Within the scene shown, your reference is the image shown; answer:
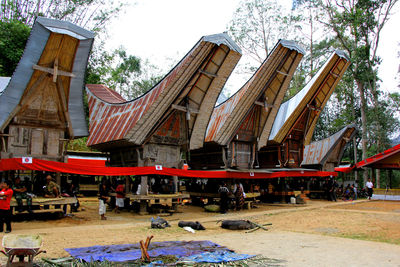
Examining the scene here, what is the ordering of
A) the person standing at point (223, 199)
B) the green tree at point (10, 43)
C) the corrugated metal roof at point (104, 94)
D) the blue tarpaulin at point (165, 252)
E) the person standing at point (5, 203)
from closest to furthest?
the blue tarpaulin at point (165, 252), the person standing at point (5, 203), the person standing at point (223, 199), the corrugated metal roof at point (104, 94), the green tree at point (10, 43)

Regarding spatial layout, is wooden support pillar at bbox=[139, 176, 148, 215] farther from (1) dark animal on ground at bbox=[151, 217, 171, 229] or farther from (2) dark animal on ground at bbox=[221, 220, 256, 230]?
(2) dark animal on ground at bbox=[221, 220, 256, 230]

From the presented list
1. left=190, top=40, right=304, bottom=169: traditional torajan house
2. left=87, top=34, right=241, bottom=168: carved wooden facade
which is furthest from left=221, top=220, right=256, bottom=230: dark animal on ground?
left=190, top=40, right=304, bottom=169: traditional torajan house

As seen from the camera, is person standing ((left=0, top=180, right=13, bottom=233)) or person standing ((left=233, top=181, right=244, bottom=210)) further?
person standing ((left=233, top=181, right=244, bottom=210))

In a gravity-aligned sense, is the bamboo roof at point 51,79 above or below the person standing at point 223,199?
above

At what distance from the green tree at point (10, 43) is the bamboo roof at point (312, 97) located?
18.8 m

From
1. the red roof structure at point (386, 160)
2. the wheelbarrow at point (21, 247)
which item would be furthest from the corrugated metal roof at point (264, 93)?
the wheelbarrow at point (21, 247)

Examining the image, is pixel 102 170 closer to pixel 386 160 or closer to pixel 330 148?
pixel 330 148

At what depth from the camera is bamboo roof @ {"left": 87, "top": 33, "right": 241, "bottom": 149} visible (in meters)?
15.4

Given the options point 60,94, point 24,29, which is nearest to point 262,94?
point 60,94

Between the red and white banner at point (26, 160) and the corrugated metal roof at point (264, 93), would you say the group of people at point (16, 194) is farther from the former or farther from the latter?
the corrugated metal roof at point (264, 93)

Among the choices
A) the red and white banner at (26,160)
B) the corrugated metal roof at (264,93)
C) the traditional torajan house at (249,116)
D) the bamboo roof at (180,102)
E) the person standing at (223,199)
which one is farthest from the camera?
the traditional torajan house at (249,116)

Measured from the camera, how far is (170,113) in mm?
16922

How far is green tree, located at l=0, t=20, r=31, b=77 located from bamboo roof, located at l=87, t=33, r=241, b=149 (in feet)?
32.0

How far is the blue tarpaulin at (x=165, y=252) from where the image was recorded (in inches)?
266
